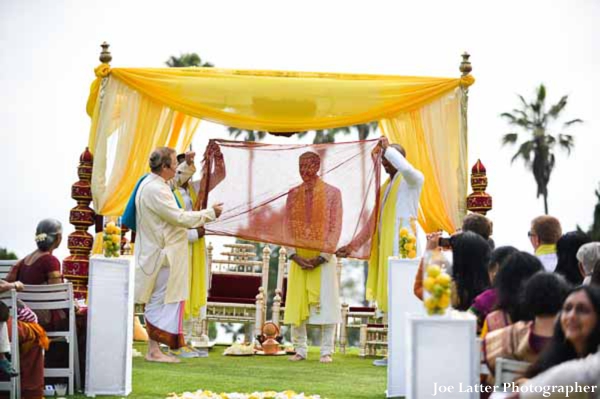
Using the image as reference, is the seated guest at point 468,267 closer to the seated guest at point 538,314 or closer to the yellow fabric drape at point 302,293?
the seated guest at point 538,314

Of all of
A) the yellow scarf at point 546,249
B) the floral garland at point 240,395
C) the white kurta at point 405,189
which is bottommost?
the floral garland at point 240,395

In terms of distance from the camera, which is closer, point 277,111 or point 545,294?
point 545,294

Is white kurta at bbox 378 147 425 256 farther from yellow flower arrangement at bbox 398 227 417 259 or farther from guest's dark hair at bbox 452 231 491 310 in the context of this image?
guest's dark hair at bbox 452 231 491 310

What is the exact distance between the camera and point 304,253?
38.4ft

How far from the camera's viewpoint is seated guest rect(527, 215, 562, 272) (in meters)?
8.49

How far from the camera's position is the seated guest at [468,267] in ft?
23.8

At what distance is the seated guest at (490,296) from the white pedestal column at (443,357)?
0.09 metres

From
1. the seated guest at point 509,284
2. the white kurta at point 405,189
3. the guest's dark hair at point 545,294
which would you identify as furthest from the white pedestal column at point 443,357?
the white kurta at point 405,189

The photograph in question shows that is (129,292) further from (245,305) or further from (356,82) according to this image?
(245,305)

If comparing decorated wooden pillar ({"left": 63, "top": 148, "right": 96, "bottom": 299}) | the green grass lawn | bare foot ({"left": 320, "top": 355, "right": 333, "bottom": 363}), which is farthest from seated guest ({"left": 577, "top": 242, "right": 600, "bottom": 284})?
decorated wooden pillar ({"left": 63, "top": 148, "right": 96, "bottom": 299})

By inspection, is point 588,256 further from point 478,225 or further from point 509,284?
point 509,284

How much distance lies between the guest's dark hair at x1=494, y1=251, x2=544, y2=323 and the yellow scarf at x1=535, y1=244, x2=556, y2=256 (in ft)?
7.34

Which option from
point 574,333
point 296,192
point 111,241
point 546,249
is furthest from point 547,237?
point 296,192

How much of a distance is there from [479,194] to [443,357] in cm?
497
